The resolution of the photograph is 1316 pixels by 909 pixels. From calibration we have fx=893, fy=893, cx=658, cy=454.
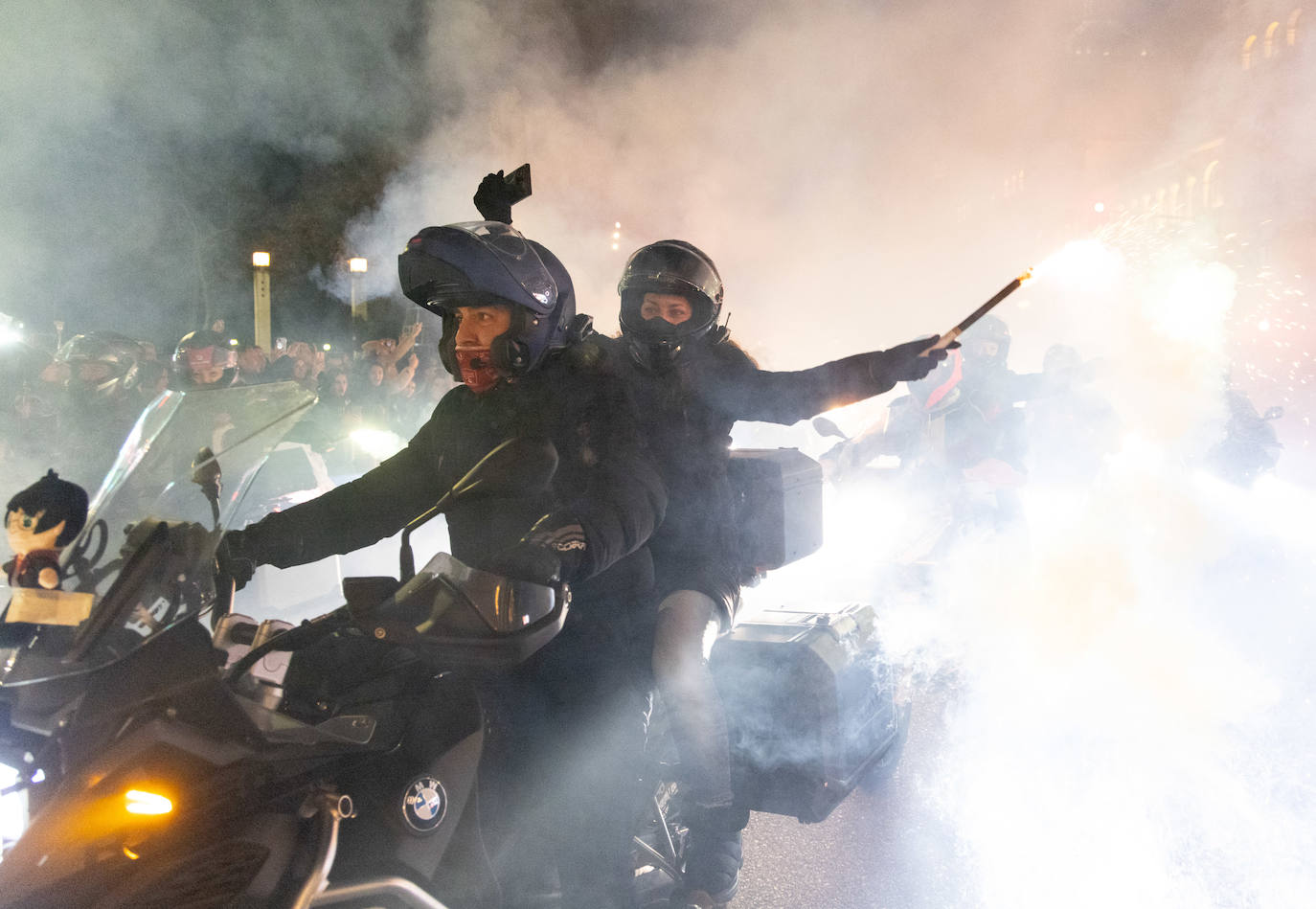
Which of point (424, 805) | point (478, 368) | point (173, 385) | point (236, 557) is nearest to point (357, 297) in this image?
point (173, 385)

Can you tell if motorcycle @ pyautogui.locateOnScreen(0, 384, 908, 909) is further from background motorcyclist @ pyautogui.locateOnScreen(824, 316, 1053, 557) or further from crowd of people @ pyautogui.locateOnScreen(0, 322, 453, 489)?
background motorcyclist @ pyautogui.locateOnScreen(824, 316, 1053, 557)

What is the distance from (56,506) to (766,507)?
2.03 m

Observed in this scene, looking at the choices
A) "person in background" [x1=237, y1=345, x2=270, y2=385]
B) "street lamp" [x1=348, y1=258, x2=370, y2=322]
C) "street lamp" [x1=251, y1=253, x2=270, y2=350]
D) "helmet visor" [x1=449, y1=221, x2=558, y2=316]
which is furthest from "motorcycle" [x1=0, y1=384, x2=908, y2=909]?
"street lamp" [x1=251, y1=253, x2=270, y2=350]

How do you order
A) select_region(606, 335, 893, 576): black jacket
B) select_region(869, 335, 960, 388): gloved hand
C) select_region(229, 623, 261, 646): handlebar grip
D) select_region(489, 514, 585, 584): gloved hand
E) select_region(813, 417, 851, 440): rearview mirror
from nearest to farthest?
1. select_region(489, 514, 585, 584): gloved hand
2. select_region(229, 623, 261, 646): handlebar grip
3. select_region(606, 335, 893, 576): black jacket
4. select_region(869, 335, 960, 388): gloved hand
5. select_region(813, 417, 851, 440): rearview mirror

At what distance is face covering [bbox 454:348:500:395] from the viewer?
2.22m

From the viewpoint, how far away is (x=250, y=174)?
1862 cm

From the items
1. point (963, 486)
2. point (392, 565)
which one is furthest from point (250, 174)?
point (963, 486)

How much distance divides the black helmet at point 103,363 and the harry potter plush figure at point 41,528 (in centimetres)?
391

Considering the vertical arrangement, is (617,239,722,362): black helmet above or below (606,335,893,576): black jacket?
above

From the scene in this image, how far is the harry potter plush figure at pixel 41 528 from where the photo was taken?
5.01ft

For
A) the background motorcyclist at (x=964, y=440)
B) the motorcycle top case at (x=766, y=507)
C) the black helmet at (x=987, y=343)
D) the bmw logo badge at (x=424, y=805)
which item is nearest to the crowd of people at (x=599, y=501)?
the motorcycle top case at (x=766, y=507)

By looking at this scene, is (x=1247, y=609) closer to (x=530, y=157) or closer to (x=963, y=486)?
(x=963, y=486)

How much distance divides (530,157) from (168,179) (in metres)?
8.12

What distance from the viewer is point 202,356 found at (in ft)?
12.9
